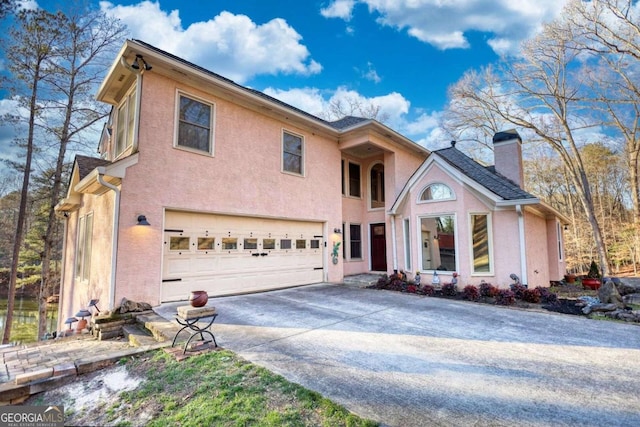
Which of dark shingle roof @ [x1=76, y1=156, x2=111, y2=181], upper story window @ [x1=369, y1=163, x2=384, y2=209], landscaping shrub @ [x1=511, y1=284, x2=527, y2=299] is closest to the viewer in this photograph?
dark shingle roof @ [x1=76, y1=156, x2=111, y2=181]

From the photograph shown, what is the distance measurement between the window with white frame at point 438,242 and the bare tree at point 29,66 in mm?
15475

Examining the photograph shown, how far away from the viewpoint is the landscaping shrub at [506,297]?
7.50 meters

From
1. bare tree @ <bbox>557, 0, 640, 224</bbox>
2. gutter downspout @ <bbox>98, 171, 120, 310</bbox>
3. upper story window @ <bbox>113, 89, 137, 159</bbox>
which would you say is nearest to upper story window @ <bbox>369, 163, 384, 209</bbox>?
upper story window @ <bbox>113, 89, 137, 159</bbox>

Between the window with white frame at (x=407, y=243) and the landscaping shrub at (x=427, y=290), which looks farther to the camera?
the window with white frame at (x=407, y=243)

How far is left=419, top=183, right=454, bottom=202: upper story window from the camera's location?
9.55 meters

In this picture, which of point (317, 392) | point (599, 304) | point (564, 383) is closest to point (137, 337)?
point (317, 392)

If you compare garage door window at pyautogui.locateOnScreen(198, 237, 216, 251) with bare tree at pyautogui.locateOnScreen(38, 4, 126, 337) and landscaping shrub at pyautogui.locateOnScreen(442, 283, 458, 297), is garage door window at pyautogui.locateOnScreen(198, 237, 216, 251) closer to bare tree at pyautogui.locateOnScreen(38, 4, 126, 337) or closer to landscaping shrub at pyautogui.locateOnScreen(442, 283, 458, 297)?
landscaping shrub at pyautogui.locateOnScreen(442, 283, 458, 297)

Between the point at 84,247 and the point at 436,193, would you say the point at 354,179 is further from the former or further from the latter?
the point at 84,247

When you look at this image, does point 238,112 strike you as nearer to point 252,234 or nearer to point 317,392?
point 252,234

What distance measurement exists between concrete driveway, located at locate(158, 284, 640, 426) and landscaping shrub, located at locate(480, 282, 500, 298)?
3.38 ft

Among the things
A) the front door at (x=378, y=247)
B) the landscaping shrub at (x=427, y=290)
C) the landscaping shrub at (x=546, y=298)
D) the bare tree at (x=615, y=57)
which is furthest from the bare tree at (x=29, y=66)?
the bare tree at (x=615, y=57)

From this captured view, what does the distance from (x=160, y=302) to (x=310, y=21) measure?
1316 centimetres

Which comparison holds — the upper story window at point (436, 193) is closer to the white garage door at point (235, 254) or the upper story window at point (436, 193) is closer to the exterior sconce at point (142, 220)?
the white garage door at point (235, 254)

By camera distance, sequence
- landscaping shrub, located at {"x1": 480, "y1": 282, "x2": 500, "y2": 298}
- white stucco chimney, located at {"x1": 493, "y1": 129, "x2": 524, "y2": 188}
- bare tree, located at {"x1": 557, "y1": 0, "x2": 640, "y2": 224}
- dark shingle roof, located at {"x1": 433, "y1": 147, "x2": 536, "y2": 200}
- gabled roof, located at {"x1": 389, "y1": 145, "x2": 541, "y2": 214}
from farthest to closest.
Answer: bare tree, located at {"x1": 557, "y1": 0, "x2": 640, "y2": 224}
white stucco chimney, located at {"x1": 493, "y1": 129, "x2": 524, "y2": 188}
dark shingle roof, located at {"x1": 433, "y1": 147, "x2": 536, "y2": 200}
gabled roof, located at {"x1": 389, "y1": 145, "x2": 541, "y2": 214}
landscaping shrub, located at {"x1": 480, "y1": 282, "x2": 500, "y2": 298}
